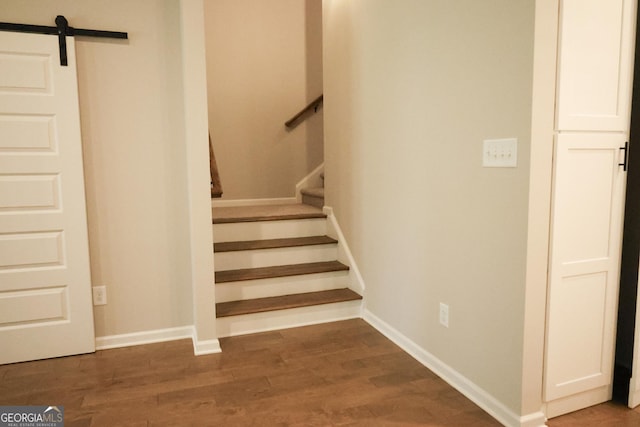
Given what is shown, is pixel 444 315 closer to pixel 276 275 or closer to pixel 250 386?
pixel 250 386

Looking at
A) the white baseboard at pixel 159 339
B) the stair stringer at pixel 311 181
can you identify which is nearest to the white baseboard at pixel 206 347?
the white baseboard at pixel 159 339

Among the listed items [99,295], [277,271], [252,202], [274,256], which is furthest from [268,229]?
[252,202]

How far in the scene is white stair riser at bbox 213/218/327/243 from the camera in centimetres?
339

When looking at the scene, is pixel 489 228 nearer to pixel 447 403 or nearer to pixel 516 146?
pixel 516 146

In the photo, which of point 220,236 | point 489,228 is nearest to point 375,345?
point 489,228

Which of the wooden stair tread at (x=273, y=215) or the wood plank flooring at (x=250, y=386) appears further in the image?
the wooden stair tread at (x=273, y=215)

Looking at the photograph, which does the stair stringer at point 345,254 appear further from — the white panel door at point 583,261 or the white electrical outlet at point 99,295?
the white electrical outlet at point 99,295

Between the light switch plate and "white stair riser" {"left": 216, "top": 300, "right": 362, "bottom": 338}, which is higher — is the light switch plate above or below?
above

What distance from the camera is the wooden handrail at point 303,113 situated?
4.79 m

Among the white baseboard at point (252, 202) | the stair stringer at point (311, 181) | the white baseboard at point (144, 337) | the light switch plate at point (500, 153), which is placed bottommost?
the white baseboard at point (144, 337)

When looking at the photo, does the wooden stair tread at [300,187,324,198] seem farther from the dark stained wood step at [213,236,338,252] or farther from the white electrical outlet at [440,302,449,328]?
the white electrical outlet at [440,302,449,328]

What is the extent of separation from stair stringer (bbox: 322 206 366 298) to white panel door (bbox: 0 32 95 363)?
1.73 meters

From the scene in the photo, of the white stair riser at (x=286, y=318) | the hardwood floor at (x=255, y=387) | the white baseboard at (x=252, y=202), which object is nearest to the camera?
the hardwood floor at (x=255, y=387)

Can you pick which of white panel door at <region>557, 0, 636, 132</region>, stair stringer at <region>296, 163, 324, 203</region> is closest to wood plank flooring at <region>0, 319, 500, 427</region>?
white panel door at <region>557, 0, 636, 132</region>
